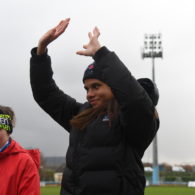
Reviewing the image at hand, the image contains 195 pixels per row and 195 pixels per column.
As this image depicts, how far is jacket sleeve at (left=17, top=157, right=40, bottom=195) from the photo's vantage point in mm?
3453

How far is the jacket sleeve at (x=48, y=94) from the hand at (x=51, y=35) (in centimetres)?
6

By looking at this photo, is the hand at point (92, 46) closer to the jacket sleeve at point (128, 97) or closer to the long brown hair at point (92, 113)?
the jacket sleeve at point (128, 97)

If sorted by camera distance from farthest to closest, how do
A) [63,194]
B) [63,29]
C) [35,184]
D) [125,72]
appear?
[35,184] < [63,29] < [63,194] < [125,72]

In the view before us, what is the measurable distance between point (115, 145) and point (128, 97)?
0.98 feet

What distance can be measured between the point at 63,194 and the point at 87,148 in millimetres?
310

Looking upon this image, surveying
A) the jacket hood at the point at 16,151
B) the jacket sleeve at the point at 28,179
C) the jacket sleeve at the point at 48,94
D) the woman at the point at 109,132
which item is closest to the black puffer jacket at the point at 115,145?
the woman at the point at 109,132

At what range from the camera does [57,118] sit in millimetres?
2977

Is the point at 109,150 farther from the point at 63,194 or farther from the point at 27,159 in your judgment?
the point at 27,159

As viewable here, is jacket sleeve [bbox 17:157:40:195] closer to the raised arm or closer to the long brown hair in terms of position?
the raised arm

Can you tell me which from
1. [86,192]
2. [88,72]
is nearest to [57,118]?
[88,72]

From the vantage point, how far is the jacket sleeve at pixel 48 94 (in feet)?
9.52

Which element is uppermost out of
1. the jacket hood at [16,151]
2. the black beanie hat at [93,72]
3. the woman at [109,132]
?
the black beanie hat at [93,72]

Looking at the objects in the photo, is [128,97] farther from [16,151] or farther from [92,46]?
[16,151]

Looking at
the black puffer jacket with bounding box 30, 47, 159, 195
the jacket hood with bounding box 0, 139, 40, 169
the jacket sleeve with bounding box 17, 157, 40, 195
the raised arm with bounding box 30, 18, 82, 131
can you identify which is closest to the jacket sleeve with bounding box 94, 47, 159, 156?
the black puffer jacket with bounding box 30, 47, 159, 195
